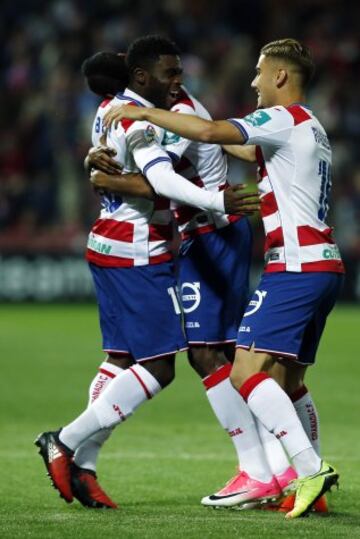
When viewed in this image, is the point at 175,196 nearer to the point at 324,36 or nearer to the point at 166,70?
the point at 166,70

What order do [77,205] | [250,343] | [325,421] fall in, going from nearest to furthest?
[250,343]
[325,421]
[77,205]

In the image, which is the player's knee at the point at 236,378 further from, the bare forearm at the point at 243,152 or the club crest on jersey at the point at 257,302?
the bare forearm at the point at 243,152

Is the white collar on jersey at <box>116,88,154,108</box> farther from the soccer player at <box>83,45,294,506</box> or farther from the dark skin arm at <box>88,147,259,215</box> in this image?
the dark skin arm at <box>88,147,259,215</box>

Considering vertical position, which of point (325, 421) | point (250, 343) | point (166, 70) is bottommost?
point (325, 421)

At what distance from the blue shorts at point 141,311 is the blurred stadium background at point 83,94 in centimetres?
1058

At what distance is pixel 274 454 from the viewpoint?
641 centimetres

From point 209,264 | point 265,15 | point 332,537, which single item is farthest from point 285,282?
point 265,15

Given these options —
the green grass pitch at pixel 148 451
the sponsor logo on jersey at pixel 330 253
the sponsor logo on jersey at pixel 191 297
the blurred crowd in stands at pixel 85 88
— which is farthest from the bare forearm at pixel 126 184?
the blurred crowd in stands at pixel 85 88

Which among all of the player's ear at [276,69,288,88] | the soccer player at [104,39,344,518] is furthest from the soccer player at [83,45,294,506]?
the player's ear at [276,69,288,88]

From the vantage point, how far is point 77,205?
17438 millimetres

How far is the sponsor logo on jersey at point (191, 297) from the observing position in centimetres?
662

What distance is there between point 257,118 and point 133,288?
1075 millimetres

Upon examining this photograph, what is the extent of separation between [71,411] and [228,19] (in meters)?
11.3

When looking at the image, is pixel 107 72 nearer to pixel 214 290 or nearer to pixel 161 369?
pixel 214 290
